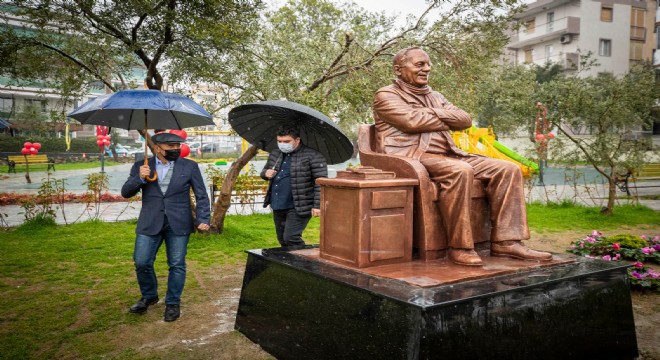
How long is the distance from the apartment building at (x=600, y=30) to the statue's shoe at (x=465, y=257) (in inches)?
1324

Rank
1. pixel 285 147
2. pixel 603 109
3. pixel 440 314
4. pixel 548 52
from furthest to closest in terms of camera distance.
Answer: pixel 548 52 < pixel 603 109 < pixel 285 147 < pixel 440 314

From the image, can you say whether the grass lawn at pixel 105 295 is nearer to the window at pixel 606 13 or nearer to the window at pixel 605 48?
the window at pixel 605 48

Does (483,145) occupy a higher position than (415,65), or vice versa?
(415,65)

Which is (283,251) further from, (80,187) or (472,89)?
(80,187)

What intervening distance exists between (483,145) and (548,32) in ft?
79.9

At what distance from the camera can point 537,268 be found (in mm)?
3719

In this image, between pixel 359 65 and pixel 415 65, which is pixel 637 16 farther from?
pixel 415 65

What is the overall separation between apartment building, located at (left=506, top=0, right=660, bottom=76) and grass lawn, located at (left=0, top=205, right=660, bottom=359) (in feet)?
97.4

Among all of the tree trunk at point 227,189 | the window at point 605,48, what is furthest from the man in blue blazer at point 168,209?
the window at point 605,48

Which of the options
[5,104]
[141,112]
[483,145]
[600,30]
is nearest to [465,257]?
[141,112]

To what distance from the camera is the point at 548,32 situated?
36156 millimetres

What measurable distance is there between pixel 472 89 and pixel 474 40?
33.1 inches

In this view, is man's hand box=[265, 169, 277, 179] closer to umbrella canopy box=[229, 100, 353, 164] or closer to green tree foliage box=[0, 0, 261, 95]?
umbrella canopy box=[229, 100, 353, 164]

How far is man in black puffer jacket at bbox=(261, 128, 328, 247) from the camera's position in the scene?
5.31m
